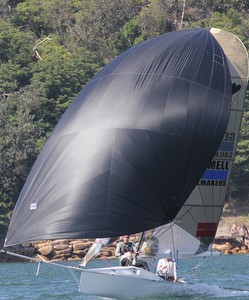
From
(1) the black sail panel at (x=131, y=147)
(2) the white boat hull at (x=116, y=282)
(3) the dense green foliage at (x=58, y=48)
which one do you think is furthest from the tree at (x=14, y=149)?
(1) the black sail panel at (x=131, y=147)

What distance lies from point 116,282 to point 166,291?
4.53 ft

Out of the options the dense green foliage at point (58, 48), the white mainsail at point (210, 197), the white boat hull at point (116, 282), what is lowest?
the white boat hull at point (116, 282)

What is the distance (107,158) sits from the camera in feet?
76.2

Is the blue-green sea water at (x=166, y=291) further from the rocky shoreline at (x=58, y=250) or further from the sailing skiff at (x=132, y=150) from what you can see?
the rocky shoreline at (x=58, y=250)

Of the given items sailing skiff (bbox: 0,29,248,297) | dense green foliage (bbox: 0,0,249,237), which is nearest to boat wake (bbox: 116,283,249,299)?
sailing skiff (bbox: 0,29,248,297)

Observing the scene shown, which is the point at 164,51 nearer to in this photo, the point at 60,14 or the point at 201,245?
the point at 201,245

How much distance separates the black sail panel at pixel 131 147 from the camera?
75.2 ft

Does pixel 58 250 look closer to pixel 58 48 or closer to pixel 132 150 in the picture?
pixel 58 48

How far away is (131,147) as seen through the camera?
23438 mm

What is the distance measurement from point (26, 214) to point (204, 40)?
616 centimetres

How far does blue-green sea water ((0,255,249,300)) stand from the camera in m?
26.1

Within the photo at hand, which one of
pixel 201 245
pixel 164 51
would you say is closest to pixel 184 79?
pixel 164 51

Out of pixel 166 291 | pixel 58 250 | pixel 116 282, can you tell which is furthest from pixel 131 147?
pixel 58 250

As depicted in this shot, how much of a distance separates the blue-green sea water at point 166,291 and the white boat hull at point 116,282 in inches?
10.7
